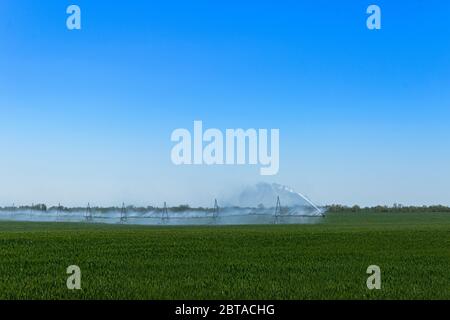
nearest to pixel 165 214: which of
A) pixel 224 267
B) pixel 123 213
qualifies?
pixel 123 213

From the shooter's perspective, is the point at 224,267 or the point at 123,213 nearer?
the point at 224,267

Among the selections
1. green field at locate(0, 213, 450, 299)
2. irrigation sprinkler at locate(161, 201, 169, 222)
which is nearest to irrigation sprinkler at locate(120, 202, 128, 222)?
irrigation sprinkler at locate(161, 201, 169, 222)

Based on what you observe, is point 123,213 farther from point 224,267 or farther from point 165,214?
point 224,267

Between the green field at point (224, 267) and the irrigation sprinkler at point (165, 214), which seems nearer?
the green field at point (224, 267)

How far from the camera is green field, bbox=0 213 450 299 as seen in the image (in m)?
17.5

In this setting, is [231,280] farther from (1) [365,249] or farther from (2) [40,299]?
(1) [365,249]

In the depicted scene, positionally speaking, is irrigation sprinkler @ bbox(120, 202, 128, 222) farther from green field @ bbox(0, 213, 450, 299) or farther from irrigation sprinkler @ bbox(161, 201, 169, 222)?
green field @ bbox(0, 213, 450, 299)

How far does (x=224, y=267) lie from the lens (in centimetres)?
2302

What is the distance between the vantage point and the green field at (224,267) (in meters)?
17.5

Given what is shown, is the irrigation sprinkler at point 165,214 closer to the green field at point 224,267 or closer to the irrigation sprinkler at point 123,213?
the irrigation sprinkler at point 123,213

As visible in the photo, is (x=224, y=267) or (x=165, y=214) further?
(x=165, y=214)

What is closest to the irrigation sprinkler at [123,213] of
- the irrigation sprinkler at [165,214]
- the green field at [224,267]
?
the irrigation sprinkler at [165,214]

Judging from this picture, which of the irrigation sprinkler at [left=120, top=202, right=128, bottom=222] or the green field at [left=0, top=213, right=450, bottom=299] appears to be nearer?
the green field at [left=0, top=213, right=450, bottom=299]
